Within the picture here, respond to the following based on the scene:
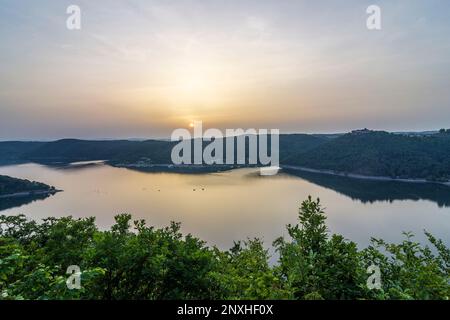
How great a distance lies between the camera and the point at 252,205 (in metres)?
47.3

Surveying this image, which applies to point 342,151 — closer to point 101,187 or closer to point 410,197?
point 410,197

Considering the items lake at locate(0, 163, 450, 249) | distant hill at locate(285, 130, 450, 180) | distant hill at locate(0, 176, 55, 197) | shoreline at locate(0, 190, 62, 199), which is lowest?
lake at locate(0, 163, 450, 249)

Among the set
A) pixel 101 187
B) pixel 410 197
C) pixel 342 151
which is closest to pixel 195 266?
pixel 410 197

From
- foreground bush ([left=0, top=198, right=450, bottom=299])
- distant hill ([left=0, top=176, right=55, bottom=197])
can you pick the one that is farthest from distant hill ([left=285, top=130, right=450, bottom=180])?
foreground bush ([left=0, top=198, right=450, bottom=299])

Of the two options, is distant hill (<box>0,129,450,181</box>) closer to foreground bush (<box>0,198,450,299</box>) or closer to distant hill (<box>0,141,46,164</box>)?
distant hill (<box>0,141,46,164</box>)

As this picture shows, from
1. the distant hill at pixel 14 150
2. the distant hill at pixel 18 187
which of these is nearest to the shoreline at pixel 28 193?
the distant hill at pixel 18 187

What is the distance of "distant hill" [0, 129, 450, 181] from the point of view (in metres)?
69.6

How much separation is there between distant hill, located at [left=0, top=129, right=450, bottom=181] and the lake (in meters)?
7.80

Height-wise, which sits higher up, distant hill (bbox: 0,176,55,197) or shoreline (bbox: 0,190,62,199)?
distant hill (bbox: 0,176,55,197)

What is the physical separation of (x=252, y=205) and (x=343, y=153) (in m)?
51.7

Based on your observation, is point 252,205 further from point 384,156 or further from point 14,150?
point 14,150

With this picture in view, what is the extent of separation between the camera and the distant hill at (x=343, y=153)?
69.6 m

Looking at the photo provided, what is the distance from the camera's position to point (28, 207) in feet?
151
